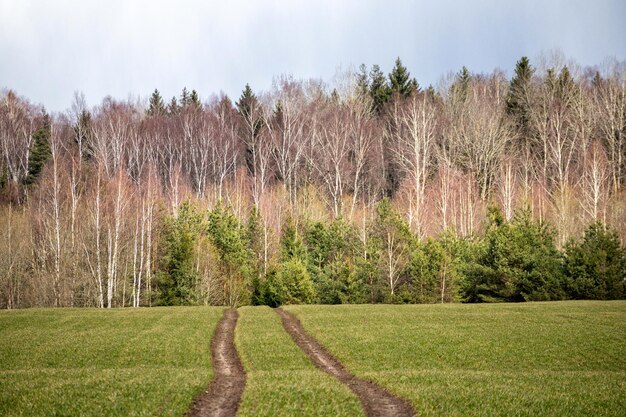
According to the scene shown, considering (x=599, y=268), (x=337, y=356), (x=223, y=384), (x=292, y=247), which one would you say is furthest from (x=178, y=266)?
(x=599, y=268)

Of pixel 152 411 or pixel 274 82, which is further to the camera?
pixel 274 82

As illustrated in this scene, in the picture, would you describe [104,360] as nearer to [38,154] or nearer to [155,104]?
[38,154]

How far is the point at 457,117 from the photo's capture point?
107062mm

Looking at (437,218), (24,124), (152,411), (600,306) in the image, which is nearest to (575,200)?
(437,218)

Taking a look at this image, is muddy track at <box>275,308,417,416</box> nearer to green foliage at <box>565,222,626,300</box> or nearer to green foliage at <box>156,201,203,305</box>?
green foliage at <box>156,201,203,305</box>

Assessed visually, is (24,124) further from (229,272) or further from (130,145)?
(229,272)

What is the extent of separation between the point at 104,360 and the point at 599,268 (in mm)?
46399

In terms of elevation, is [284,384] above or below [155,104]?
below

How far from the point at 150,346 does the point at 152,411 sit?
46.9ft

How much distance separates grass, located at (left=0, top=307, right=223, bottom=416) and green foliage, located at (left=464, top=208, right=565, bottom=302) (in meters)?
29.1

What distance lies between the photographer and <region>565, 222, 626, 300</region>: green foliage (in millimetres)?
52312

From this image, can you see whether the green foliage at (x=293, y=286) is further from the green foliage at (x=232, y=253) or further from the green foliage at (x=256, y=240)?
the green foliage at (x=256, y=240)

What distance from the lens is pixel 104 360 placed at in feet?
84.4

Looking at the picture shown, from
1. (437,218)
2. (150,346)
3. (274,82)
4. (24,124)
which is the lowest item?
(150,346)
